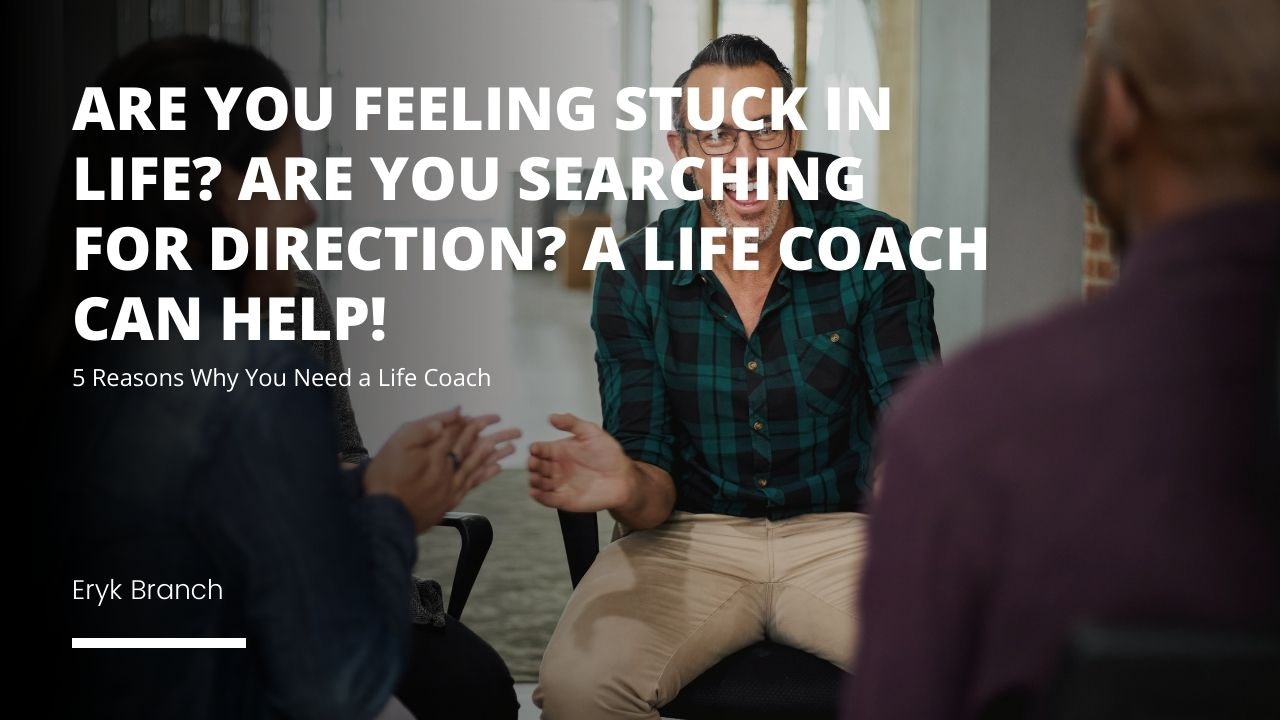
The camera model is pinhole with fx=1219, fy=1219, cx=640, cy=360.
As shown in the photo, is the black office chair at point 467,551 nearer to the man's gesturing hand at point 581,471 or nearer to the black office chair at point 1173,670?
the man's gesturing hand at point 581,471

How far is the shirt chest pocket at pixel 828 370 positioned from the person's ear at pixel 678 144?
1.40 ft

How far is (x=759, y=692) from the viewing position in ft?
5.80

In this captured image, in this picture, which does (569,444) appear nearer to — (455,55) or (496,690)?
(496,690)

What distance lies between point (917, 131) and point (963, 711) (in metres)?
3.47

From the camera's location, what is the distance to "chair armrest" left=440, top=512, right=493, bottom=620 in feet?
6.69

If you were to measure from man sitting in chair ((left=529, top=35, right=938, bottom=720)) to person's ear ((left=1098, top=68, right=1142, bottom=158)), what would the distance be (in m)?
1.18

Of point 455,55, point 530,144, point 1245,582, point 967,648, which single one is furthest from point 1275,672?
point 530,144

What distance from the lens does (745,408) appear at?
205cm

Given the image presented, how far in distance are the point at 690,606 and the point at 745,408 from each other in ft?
1.19

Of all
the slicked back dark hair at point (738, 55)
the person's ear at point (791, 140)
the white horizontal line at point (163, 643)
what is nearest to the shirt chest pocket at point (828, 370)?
the person's ear at point (791, 140)

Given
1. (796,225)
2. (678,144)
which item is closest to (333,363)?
(678,144)

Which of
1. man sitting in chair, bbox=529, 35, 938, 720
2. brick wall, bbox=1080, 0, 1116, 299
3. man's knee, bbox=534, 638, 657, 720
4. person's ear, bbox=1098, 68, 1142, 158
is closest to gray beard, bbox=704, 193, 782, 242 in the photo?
man sitting in chair, bbox=529, 35, 938, 720

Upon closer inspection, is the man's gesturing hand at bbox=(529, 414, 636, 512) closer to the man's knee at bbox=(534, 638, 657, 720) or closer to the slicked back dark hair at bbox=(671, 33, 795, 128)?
the man's knee at bbox=(534, 638, 657, 720)

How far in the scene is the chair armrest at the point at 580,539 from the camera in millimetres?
2057
